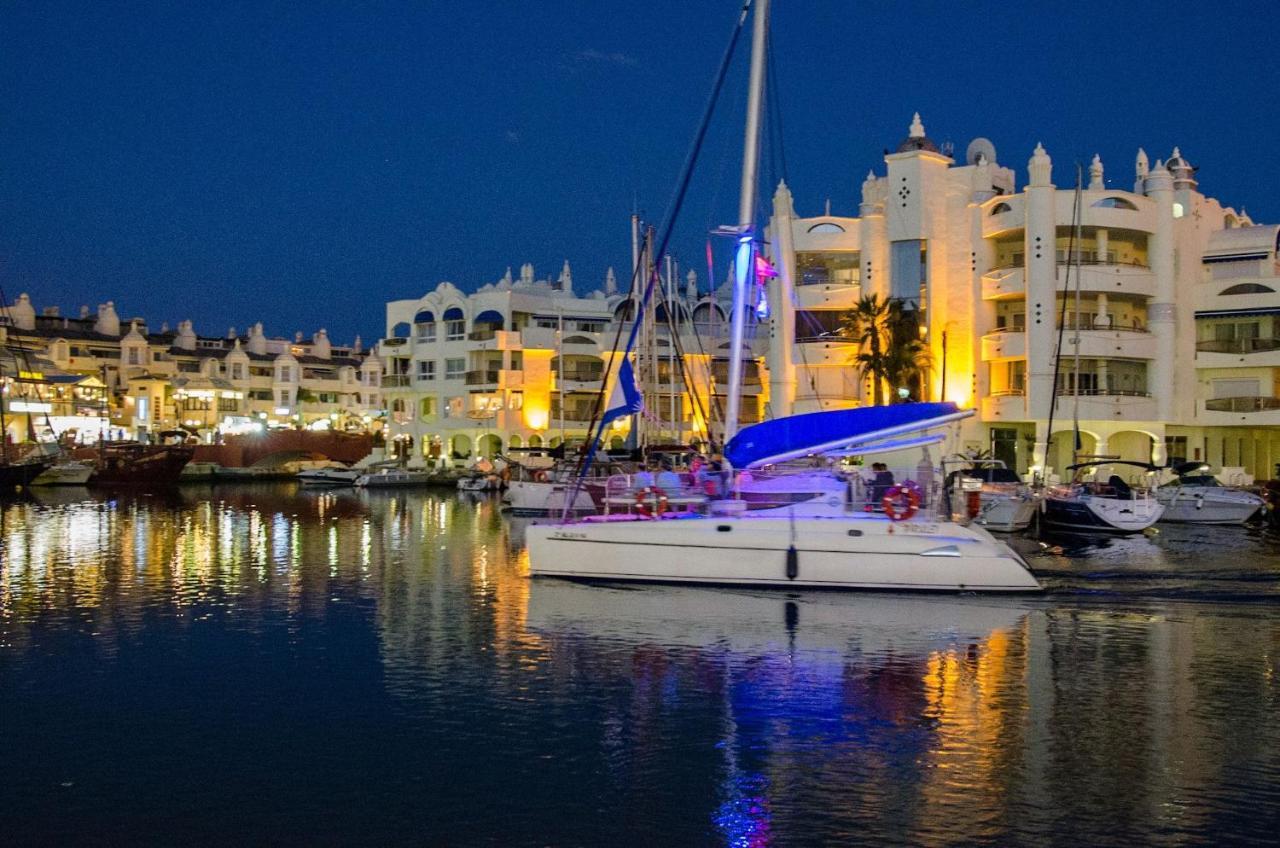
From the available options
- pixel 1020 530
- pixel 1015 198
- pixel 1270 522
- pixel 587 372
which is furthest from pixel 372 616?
pixel 587 372

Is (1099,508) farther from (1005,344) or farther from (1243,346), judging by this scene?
(1243,346)

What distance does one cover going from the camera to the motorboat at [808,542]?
84.7ft

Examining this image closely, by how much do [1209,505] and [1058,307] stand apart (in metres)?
13.6

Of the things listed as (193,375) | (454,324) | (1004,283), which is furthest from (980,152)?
(193,375)

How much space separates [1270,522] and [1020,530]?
12733mm

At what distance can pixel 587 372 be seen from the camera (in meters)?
88.0

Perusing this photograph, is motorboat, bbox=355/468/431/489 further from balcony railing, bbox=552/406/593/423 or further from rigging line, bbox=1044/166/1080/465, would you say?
rigging line, bbox=1044/166/1080/465

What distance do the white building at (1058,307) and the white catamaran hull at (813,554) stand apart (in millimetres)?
31598

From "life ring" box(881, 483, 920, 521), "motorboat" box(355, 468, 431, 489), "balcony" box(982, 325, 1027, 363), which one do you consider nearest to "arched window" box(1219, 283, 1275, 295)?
"balcony" box(982, 325, 1027, 363)

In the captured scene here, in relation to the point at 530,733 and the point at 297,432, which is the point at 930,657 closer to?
the point at 530,733

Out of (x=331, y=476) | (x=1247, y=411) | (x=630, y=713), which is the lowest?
(x=630, y=713)

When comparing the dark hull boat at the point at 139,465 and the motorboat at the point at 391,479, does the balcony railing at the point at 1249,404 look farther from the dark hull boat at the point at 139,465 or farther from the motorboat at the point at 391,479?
the dark hull boat at the point at 139,465

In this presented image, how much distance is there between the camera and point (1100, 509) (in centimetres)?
4234

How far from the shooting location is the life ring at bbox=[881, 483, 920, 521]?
25766mm
